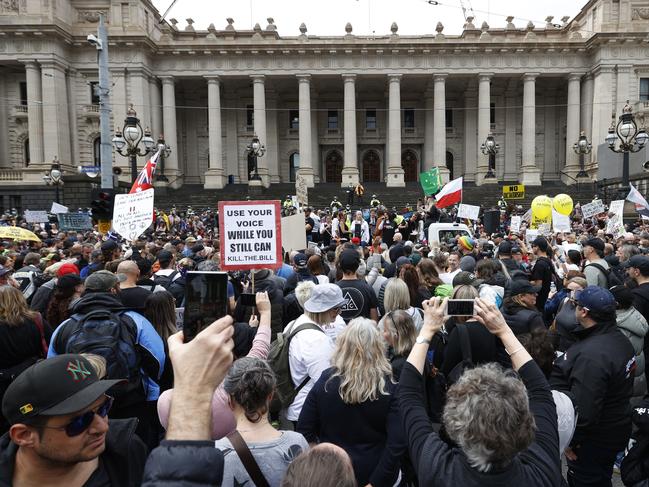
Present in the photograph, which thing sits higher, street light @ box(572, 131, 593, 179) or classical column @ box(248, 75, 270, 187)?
classical column @ box(248, 75, 270, 187)

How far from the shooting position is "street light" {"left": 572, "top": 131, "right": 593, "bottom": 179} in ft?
103

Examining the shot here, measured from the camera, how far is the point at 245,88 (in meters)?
48.9

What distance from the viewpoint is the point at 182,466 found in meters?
1.46

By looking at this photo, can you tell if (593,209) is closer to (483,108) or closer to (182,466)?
(182,466)

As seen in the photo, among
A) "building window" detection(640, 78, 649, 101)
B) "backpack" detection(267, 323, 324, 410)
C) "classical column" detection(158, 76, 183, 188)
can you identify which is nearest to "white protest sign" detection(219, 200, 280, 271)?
"backpack" detection(267, 323, 324, 410)

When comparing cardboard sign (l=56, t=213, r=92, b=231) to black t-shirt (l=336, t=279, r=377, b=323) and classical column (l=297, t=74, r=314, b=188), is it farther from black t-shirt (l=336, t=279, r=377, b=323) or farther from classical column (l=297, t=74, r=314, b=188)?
classical column (l=297, t=74, r=314, b=188)

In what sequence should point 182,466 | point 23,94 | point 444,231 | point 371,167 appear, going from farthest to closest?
point 371,167, point 23,94, point 444,231, point 182,466

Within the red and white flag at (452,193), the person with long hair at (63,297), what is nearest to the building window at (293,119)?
the red and white flag at (452,193)

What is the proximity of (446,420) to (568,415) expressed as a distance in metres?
1.45

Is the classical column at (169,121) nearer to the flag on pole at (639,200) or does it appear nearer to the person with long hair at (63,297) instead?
the flag on pole at (639,200)

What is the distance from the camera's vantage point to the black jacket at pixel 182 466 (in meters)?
1.45

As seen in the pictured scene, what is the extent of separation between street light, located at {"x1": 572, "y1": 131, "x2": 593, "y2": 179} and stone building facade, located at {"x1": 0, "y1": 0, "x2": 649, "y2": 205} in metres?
0.74

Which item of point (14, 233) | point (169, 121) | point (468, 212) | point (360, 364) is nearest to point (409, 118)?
point (169, 121)

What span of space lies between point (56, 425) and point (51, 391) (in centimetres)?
15
